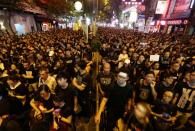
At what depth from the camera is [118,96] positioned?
5.30 meters

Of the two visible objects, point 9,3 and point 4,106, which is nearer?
point 4,106

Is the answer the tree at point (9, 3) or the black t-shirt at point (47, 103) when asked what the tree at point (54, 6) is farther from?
the black t-shirt at point (47, 103)

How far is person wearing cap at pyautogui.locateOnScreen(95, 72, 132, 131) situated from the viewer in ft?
17.4

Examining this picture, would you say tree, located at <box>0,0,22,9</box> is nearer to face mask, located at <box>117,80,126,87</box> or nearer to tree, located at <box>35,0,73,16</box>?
tree, located at <box>35,0,73,16</box>

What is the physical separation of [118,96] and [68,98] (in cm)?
108

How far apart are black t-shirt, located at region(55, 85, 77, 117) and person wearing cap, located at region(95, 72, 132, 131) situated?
603mm

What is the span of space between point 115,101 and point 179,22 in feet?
112

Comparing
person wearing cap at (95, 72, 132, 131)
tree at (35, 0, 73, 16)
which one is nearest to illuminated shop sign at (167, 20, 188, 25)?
tree at (35, 0, 73, 16)

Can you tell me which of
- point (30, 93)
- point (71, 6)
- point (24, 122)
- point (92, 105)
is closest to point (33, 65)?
point (30, 93)

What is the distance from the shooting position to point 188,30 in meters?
29.3

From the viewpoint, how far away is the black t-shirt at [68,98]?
5.12 meters

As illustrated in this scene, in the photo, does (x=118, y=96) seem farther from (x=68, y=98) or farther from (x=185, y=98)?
(x=185, y=98)

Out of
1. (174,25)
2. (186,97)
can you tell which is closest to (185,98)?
(186,97)

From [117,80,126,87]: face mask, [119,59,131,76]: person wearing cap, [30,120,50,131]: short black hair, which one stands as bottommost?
[30,120,50,131]: short black hair
